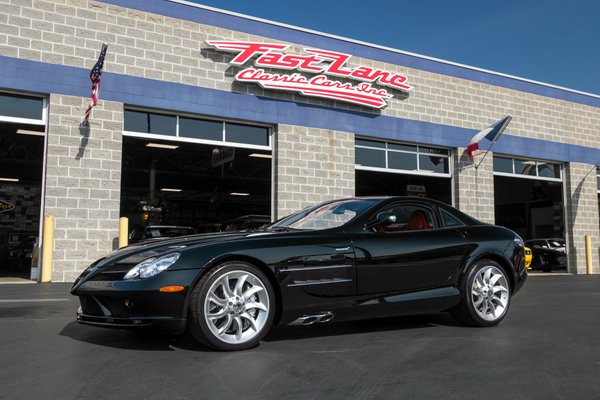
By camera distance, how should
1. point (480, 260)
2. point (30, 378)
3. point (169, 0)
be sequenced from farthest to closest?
point (169, 0), point (480, 260), point (30, 378)

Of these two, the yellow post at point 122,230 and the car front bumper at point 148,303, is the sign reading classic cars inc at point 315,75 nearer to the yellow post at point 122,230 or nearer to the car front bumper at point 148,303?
the yellow post at point 122,230

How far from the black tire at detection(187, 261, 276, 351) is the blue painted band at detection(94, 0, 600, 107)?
996cm

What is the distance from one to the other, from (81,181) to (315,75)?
649 cm

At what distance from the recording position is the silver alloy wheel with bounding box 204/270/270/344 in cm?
413

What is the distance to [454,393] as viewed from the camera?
3230 mm

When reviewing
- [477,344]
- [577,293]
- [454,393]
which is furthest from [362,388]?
[577,293]

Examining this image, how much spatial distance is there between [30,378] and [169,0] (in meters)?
11.0

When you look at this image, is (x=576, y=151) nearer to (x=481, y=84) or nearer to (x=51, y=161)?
(x=481, y=84)

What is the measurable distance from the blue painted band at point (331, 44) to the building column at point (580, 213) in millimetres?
2738

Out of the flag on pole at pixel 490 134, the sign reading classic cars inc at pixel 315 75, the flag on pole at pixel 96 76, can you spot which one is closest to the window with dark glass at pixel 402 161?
the sign reading classic cars inc at pixel 315 75

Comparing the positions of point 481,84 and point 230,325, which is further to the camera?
point 481,84

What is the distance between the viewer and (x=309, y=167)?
14.3 metres

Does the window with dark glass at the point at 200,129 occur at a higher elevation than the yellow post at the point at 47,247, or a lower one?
higher

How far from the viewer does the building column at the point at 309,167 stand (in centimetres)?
1388
